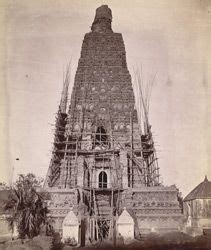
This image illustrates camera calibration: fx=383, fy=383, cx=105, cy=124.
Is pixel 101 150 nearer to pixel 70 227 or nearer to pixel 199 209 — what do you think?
pixel 70 227

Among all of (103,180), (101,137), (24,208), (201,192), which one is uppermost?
(101,137)

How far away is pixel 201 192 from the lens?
4.82 m

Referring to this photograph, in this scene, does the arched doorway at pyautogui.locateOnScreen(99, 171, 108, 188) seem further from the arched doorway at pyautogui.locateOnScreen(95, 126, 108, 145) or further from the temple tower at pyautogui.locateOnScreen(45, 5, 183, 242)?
the arched doorway at pyautogui.locateOnScreen(95, 126, 108, 145)

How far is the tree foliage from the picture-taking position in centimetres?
433

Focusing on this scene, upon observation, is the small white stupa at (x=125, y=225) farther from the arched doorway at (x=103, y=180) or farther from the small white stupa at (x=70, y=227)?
the arched doorway at (x=103, y=180)

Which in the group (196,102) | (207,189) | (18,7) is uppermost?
(18,7)

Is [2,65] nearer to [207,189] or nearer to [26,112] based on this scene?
[26,112]

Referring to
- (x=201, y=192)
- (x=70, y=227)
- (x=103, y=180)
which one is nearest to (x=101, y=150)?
(x=103, y=180)

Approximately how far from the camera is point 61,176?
6.79m

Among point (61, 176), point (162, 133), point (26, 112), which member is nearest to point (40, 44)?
point (26, 112)

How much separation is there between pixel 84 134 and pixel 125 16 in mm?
3354

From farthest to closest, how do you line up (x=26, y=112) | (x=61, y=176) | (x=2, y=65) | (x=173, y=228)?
(x=61, y=176) → (x=173, y=228) → (x=26, y=112) → (x=2, y=65)

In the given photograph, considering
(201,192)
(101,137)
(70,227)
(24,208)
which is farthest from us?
(101,137)

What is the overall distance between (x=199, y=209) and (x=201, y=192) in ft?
2.06
